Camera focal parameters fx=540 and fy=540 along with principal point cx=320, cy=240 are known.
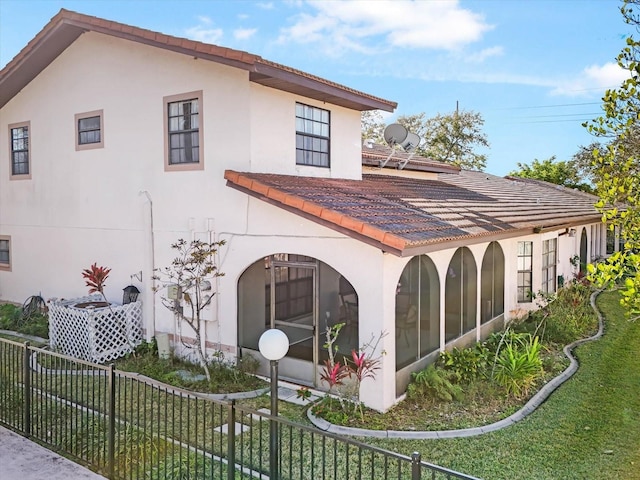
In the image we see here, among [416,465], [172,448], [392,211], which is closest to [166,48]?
[392,211]

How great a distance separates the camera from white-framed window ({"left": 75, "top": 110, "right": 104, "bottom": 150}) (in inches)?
506

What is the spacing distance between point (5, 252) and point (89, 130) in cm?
557

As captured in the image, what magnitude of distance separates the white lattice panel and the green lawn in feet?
21.5

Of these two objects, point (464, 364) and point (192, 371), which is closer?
point (464, 364)

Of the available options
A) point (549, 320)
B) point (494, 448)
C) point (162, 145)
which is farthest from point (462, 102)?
point (494, 448)

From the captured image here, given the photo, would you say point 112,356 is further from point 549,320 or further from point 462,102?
point 462,102

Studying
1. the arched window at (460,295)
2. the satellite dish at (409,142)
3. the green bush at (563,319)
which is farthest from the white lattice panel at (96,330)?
the green bush at (563,319)

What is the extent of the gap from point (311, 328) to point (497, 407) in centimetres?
335

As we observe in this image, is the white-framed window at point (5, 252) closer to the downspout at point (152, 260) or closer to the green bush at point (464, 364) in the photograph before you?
the downspout at point (152, 260)

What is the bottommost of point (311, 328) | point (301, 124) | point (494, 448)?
point (494, 448)

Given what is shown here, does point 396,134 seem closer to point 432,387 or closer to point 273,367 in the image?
point 432,387

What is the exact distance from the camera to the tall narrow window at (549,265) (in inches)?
650

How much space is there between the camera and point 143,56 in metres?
11.8

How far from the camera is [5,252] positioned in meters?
16.0
